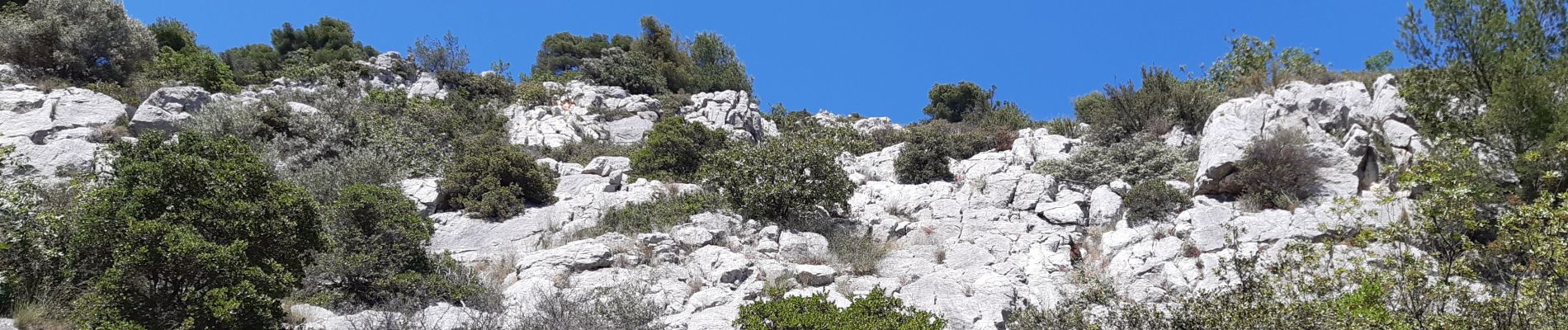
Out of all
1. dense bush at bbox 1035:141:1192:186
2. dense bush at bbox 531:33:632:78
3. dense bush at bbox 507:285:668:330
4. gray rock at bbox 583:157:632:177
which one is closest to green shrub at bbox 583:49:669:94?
dense bush at bbox 531:33:632:78

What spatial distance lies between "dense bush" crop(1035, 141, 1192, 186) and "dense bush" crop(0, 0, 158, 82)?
89.0 feet

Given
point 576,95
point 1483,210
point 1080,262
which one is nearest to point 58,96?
point 576,95

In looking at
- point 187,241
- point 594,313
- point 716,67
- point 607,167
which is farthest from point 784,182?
point 716,67

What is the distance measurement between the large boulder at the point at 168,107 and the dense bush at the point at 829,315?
17.3m

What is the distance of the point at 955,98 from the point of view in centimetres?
3650

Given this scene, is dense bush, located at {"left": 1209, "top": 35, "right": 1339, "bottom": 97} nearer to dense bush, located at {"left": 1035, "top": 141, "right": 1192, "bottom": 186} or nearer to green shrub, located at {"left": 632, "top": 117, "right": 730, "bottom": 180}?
dense bush, located at {"left": 1035, "top": 141, "right": 1192, "bottom": 186}

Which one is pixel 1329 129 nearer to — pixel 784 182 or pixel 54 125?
pixel 784 182

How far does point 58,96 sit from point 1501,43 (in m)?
30.0

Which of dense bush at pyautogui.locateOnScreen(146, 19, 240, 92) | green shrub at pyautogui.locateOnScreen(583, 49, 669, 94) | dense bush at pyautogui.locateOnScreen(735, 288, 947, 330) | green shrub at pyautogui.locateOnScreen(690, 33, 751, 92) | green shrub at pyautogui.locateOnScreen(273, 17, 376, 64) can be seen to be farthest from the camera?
green shrub at pyautogui.locateOnScreen(273, 17, 376, 64)

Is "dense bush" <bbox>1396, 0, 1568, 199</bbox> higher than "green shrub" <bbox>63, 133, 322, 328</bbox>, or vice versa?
"dense bush" <bbox>1396, 0, 1568, 199</bbox>

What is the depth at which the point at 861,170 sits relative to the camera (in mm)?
17625

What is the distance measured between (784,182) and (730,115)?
13748mm

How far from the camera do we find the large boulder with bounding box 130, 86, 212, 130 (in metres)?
16.9

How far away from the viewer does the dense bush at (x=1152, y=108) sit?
17.1 m
